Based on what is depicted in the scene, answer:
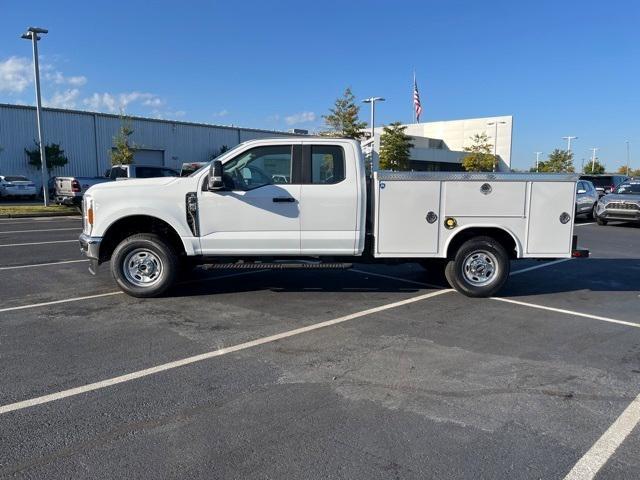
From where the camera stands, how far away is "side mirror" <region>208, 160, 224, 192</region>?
6707 millimetres

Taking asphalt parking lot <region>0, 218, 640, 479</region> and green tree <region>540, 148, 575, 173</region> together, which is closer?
asphalt parking lot <region>0, 218, 640, 479</region>

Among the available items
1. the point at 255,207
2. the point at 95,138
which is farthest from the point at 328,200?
the point at 95,138

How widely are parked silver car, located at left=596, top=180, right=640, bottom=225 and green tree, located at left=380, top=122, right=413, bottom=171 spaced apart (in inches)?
835

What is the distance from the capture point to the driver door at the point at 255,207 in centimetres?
695

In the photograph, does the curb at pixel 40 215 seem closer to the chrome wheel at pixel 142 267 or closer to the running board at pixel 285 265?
the chrome wheel at pixel 142 267

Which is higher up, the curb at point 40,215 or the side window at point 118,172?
the side window at point 118,172

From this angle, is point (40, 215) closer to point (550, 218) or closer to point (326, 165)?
point (326, 165)

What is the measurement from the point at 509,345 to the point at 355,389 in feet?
6.62

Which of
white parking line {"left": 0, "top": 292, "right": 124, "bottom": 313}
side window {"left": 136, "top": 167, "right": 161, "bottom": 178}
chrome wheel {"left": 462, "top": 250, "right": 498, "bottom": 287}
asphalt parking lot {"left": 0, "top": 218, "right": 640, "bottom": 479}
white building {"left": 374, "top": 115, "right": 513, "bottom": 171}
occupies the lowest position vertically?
asphalt parking lot {"left": 0, "top": 218, "right": 640, "bottom": 479}

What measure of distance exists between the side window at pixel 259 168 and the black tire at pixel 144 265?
130cm

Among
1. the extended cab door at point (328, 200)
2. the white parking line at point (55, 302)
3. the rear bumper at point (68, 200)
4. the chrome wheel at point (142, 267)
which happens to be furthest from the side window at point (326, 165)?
the rear bumper at point (68, 200)

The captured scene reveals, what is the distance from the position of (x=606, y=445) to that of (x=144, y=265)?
5.72m

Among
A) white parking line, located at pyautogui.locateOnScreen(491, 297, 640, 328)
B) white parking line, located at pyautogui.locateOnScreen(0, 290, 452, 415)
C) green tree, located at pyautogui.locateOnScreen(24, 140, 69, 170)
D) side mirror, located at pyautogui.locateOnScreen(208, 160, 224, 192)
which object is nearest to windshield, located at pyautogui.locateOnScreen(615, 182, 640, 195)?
white parking line, located at pyautogui.locateOnScreen(491, 297, 640, 328)

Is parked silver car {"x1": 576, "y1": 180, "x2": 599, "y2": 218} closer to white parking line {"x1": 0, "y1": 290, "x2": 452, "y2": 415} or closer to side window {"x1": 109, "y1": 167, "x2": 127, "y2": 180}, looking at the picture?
white parking line {"x1": 0, "y1": 290, "x2": 452, "y2": 415}
